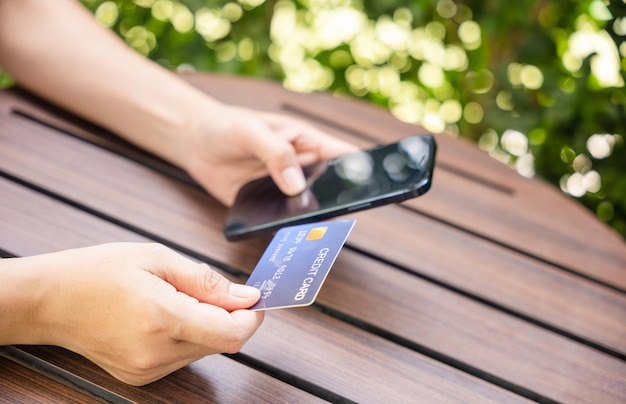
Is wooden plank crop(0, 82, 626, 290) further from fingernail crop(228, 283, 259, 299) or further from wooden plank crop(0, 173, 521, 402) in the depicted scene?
fingernail crop(228, 283, 259, 299)

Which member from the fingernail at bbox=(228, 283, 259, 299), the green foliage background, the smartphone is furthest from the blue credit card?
the green foliage background

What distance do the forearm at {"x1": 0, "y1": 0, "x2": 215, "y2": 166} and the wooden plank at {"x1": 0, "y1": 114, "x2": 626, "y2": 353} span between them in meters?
0.08

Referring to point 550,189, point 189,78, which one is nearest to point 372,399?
point 550,189

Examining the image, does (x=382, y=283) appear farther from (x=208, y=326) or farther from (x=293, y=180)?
(x=208, y=326)

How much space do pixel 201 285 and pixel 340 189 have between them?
1.13 feet

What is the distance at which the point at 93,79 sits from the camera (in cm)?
127

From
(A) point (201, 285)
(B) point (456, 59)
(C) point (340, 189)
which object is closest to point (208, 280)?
(A) point (201, 285)

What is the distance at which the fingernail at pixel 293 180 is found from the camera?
109 centimetres

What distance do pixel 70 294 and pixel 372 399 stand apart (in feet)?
1.21

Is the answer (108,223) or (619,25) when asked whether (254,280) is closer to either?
(108,223)

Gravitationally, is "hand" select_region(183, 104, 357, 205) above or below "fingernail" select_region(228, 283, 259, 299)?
above

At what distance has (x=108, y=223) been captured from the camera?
104 centimetres

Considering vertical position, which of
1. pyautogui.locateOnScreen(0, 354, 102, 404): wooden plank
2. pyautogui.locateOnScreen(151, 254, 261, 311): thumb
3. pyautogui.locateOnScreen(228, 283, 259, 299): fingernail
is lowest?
pyautogui.locateOnScreen(0, 354, 102, 404): wooden plank

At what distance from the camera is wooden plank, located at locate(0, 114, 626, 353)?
3.49 feet
